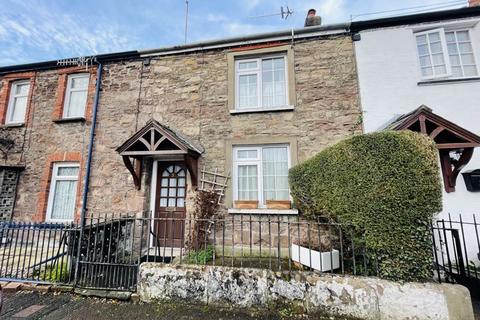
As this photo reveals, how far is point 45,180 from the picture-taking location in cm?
770

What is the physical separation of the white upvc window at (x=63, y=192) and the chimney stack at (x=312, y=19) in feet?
29.5

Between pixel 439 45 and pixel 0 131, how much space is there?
14.6 meters

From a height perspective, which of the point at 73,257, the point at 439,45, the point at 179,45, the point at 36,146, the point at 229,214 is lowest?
the point at 73,257

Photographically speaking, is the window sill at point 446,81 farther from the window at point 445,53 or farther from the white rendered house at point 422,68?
the window at point 445,53

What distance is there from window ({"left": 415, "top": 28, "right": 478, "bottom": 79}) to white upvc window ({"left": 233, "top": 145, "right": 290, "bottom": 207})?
181 inches

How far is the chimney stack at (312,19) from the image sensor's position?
7.41m

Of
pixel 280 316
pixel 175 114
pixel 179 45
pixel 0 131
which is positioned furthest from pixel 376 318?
pixel 0 131

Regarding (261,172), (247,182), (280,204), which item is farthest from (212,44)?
(280,204)

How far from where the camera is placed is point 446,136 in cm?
527

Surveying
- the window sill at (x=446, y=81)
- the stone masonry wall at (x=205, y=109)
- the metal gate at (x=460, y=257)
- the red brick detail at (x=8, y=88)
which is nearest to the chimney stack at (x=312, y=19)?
the stone masonry wall at (x=205, y=109)

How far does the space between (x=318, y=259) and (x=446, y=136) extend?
4.17 m

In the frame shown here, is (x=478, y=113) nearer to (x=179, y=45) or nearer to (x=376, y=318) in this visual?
(x=376, y=318)

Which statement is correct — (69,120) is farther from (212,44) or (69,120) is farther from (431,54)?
(431,54)

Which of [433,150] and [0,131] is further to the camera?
[0,131]
